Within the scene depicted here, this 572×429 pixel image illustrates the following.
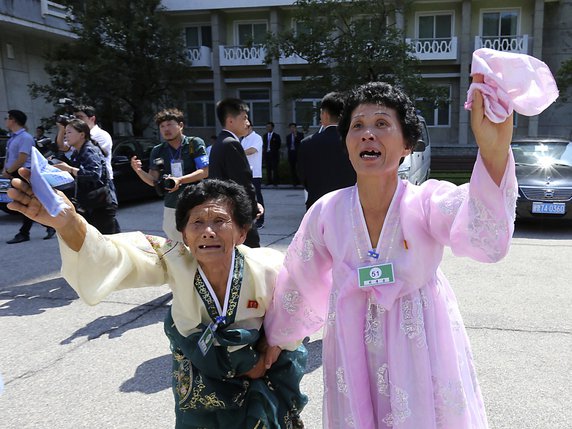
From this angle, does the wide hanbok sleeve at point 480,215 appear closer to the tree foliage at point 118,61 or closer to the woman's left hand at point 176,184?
the woman's left hand at point 176,184

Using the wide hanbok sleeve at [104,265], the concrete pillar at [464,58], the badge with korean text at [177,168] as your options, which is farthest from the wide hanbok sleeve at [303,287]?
the concrete pillar at [464,58]

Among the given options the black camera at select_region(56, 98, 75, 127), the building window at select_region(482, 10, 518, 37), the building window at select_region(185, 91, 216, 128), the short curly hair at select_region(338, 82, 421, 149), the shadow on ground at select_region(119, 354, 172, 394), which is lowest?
the shadow on ground at select_region(119, 354, 172, 394)

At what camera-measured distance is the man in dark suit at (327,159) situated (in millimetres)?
3891

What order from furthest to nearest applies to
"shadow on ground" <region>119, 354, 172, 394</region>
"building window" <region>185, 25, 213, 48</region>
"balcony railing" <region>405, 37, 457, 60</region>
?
"building window" <region>185, 25, 213, 48</region> → "balcony railing" <region>405, 37, 457, 60</region> → "shadow on ground" <region>119, 354, 172, 394</region>

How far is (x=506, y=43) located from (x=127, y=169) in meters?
16.5

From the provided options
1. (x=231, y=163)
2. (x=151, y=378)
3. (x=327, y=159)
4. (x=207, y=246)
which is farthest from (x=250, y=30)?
(x=207, y=246)

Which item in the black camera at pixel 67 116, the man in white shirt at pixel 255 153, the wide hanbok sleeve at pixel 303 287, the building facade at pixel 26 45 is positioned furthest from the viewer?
the building facade at pixel 26 45

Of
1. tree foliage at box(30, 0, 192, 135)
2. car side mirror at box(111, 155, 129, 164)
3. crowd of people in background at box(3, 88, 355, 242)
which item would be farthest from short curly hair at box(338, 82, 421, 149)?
tree foliage at box(30, 0, 192, 135)

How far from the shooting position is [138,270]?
1.87 meters

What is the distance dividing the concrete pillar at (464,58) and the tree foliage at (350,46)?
752 cm

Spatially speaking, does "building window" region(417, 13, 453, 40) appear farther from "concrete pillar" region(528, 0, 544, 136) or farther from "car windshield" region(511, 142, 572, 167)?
"car windshield" region(511, 142, 572, 167)

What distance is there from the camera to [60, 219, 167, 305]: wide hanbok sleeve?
1718mm

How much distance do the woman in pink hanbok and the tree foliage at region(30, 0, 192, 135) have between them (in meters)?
14.8

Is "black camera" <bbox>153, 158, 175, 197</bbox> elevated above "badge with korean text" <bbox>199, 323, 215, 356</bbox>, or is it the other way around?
"black camera" <bbox>153, 158, 175, 197</bbox>
